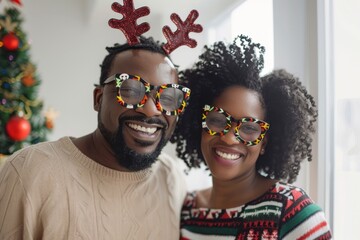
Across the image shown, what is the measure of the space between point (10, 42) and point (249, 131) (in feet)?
5.58

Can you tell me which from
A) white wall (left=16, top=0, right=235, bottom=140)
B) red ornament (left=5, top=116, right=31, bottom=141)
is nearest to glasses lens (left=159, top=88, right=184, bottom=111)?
white wall (left=16, top=0, right=235, bottom=140)

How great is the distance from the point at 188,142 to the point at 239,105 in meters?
0.39

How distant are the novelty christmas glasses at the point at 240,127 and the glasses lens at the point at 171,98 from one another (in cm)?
12

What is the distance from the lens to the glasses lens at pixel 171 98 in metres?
1.26

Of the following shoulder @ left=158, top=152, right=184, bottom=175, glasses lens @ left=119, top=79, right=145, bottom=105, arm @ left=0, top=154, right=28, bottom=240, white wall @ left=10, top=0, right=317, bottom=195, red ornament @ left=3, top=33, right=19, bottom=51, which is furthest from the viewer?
red ornament @ left=3, top=33, right=19, bottom=51

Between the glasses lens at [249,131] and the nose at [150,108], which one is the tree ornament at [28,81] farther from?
the glasses lens at [249,131]

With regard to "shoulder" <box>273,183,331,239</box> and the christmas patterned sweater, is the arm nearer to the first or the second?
the christmas patterned sweater

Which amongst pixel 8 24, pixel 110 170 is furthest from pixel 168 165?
pixel 8 24

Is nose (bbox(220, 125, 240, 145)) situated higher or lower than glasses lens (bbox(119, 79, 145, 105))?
lower

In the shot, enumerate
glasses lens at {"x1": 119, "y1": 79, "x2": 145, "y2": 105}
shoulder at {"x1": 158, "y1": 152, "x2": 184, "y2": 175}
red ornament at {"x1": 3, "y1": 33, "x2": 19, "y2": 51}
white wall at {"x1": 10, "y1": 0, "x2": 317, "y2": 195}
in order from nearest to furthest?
glasses lens at {"x1": 119, "y1": 79, "x2": 145, "y2": 105}, white wall at {"x1": 10, "y1": 0, "x2": 317, "y2": 195}, shoulder at {"x1": 158, "y1": 152, "x2": 184, "y2": 175}, red ornament at {"x1": 3, "y1": 33, "x2": 19, "y2": 51}

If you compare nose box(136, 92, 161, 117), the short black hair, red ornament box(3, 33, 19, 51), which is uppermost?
red ornament box(3, 33, 19, 51)

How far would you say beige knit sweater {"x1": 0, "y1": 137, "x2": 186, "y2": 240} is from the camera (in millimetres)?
1128

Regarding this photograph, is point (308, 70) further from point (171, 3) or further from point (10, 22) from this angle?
point (10, 22)

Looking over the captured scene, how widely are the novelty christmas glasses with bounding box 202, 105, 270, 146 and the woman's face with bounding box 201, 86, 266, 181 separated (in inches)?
0.6
